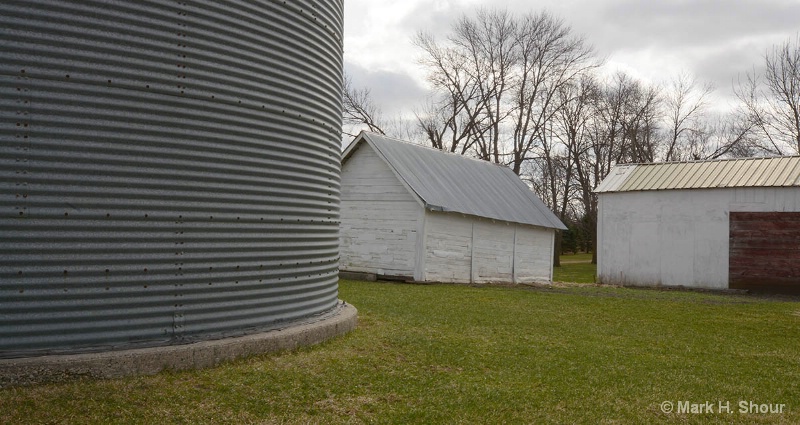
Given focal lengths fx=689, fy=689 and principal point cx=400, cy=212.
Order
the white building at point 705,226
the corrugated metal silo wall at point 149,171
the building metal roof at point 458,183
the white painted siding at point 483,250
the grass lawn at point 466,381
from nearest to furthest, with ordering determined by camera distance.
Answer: the grass lawn at point 466,381 → the corrugated metal silo wall at point 149,171 → the white painted siding at point 483,250 → the building metal roof at point 458,183 → the white building at point 705,226

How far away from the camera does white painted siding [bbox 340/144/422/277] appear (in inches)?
A: 794

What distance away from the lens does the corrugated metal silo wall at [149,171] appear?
5461 millimetres

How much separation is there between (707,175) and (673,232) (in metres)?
2.43

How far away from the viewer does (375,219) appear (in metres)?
21.0

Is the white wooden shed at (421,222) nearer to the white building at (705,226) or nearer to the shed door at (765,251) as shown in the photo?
the white building at (705,226)

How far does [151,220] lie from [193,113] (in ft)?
3.51

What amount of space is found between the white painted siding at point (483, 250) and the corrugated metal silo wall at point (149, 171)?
12864 mm

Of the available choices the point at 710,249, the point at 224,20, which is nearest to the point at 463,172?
the point at 710,249

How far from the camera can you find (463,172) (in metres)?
25.0

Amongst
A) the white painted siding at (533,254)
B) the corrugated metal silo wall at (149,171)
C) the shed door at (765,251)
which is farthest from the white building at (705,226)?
the corrugated metal silo wall at (149,171)

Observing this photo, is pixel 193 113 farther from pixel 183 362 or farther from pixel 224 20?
pixel 183 362

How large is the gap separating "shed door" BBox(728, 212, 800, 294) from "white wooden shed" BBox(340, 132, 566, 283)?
6666 millimetres

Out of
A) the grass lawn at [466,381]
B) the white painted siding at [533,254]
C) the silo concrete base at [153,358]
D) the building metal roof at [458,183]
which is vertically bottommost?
the grass lawn at [466,381]

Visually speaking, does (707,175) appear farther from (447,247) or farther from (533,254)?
(447,247)
